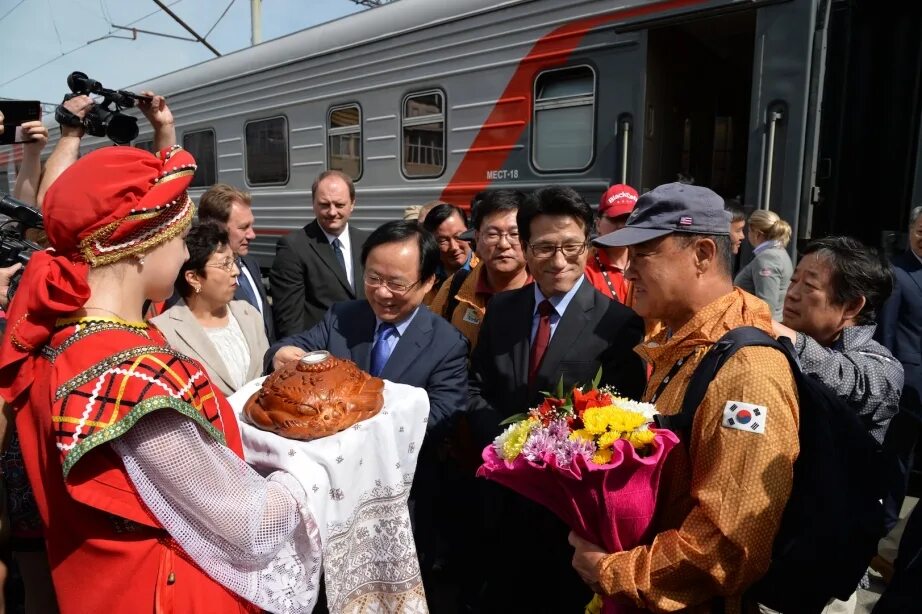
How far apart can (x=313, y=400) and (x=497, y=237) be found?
1662 mm

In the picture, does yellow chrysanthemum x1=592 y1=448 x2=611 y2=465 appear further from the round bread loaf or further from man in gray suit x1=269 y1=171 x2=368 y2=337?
man in gray suit x1=269 y1=171 x2=368 y2=337

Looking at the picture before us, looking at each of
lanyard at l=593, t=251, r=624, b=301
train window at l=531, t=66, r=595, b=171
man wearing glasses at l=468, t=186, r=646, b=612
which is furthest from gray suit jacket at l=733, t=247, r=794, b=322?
man wearing glasses at l=468, t=186, r=646, b=612

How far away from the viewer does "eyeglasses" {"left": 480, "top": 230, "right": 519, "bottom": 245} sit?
10.6 feet

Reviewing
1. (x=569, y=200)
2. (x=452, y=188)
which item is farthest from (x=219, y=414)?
(x=452, y=188)

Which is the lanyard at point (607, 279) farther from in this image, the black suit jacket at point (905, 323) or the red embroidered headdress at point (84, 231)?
the red embroidered headdress at point (84, 231)

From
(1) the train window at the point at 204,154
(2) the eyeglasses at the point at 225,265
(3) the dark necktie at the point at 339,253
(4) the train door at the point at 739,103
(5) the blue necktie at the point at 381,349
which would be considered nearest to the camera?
(5) the blue necktie at the point at 381,349

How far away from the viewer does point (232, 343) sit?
2965 millimetres

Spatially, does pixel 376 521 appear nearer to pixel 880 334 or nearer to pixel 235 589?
pixel 235 589

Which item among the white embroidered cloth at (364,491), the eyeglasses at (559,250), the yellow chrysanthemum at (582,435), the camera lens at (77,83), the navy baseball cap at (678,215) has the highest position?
the camera lens at (77,83)

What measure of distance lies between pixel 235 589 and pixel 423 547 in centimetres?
→ 116

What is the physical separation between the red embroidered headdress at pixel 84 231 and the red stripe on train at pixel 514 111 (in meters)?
4.70

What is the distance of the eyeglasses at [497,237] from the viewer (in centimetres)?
324

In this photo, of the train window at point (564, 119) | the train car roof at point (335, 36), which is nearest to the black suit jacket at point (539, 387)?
the train window at point (564, 119)

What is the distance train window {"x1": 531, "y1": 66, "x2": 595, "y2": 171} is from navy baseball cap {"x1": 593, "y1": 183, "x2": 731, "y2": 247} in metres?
3.90
